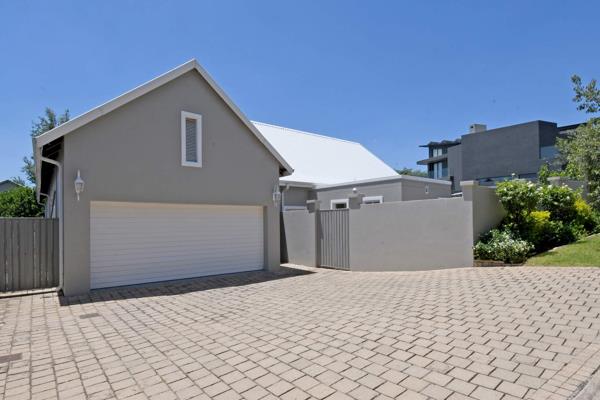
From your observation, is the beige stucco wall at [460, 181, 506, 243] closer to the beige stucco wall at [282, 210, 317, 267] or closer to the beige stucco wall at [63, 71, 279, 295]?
the beige stucco wall at [282, 210, 317, 267]

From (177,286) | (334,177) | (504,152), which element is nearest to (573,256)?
(177,286)

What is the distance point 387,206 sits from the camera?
11898 millimetres

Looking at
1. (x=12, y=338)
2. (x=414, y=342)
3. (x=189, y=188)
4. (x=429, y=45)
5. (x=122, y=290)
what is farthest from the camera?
(x=429, y=45)

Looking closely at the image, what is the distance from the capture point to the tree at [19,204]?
23.3m

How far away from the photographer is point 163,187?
1010 cm

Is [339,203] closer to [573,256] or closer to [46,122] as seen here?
[573,256]

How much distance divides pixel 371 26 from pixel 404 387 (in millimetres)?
13488

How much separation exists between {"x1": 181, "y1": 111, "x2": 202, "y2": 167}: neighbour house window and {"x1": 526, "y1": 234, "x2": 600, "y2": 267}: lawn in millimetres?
10481

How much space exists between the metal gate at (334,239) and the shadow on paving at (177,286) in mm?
1320

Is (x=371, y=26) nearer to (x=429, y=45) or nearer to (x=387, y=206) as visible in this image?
(x=429, y=45)

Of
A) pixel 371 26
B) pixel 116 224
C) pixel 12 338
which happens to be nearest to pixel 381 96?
pixel 371 26

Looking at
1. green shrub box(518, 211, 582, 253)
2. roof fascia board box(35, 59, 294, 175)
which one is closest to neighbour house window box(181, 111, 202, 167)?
roof fascia board box(35, 59, 294, 175)

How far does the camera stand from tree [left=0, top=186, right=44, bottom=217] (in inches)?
918

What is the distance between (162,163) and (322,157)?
1332 cm
